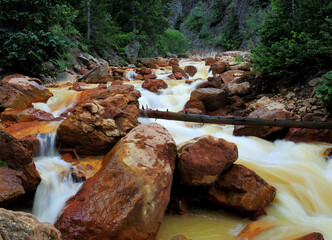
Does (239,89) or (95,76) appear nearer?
(239,89)

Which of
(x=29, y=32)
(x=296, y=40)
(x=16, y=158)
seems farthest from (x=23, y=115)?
(x=296, y=40)

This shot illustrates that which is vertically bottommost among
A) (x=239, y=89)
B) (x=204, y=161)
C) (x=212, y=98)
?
(x=204, y=161)

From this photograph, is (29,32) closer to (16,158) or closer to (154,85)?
(154,85)

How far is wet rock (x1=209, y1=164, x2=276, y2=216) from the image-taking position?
3498 millimetres

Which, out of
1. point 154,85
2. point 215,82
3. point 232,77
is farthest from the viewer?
point 154,85

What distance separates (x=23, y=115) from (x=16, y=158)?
10.8 feet

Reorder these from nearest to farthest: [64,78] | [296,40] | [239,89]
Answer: [296,40] → [239,89] → [64,78]

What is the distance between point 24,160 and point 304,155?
19.8 ft

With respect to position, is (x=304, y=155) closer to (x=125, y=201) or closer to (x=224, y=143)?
(x=224, y=143)

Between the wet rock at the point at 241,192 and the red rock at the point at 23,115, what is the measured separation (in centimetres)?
488

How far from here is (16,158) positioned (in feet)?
10.2

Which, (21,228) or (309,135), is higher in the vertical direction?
(21,228)

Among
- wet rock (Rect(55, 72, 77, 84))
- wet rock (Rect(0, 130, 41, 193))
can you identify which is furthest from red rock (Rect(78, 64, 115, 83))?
wet rock (Rect(0, 130, 41, 193))

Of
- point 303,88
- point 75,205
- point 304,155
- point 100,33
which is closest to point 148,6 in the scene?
point 100,33
